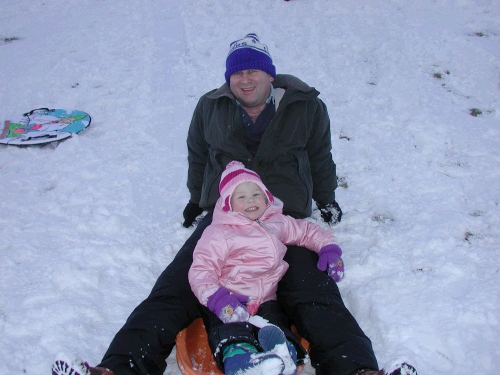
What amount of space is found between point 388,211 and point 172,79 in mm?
3028

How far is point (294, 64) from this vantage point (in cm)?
544

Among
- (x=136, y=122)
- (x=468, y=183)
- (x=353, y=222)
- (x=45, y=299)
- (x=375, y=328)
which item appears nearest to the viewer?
(x=375, y=328)

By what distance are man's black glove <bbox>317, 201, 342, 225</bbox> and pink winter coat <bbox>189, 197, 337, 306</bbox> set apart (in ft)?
2.74

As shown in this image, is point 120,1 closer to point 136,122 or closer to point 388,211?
point 136,122

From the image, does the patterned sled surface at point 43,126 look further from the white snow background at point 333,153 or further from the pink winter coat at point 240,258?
the pink winter coat at point 240,258

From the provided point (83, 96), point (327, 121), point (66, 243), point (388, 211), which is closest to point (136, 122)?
point (83, 96)

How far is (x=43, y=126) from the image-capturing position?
429 cm

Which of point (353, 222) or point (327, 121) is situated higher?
→ point (327, 121)

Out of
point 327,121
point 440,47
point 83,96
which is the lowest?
point 83,96

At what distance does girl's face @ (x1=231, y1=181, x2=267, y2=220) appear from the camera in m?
2.37

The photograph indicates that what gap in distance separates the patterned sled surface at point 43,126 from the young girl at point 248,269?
7.24 ft

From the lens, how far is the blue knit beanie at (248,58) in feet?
8.68

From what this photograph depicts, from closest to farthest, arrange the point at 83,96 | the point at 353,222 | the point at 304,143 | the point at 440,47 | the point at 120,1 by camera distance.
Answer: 1. the point at 304,143
2. the point at 353,222
3. the point at 83,96
4. the point at 440,47
5. the point at 120,1

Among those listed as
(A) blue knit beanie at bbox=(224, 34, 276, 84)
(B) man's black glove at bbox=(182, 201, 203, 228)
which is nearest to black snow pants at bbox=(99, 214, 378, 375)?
(B) man's black glove at bbox=(182, 201, 203, 228)
